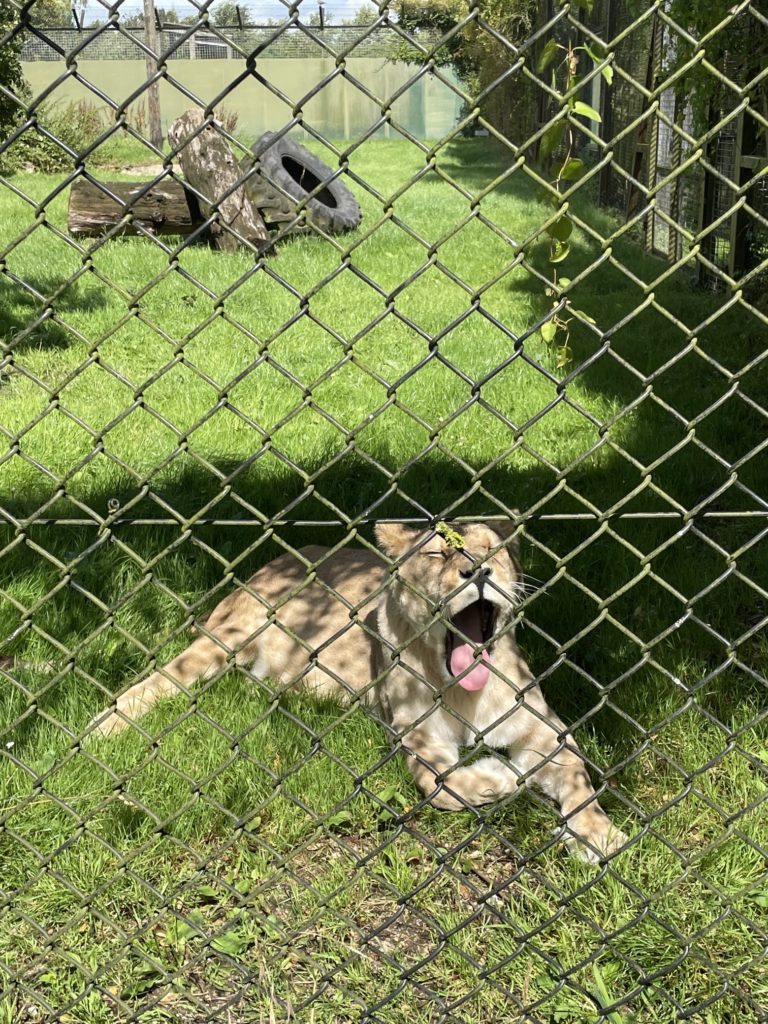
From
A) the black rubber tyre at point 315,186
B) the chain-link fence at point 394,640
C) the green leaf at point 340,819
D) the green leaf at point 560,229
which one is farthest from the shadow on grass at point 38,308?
the green leaf at point 560,229

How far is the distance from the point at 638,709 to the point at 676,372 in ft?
12.3

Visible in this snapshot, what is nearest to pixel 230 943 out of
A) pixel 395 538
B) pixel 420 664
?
pixel 420 664

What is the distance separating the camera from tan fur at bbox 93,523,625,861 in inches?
122

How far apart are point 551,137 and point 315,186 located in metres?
10.5

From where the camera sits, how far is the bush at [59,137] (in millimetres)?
17623

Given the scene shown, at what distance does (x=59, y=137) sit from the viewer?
19.1 m

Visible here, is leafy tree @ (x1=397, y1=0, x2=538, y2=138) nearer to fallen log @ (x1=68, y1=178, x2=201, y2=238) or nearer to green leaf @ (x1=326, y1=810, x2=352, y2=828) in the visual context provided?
fallen log @ (x1=68, y1=178, x2=201, y2=238)

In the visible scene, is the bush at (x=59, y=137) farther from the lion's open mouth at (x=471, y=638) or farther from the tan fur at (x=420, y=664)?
the lion's open mouth at (x=471, y=638)

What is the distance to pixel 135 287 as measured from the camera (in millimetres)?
9250

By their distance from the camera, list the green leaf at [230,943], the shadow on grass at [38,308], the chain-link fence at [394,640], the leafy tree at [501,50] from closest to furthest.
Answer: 1. the chain-link fence at [394,640]
2. the green leaf at [230,943]
3. the shadow on grass at [38,308]
4. the leafy tree at [501,50]

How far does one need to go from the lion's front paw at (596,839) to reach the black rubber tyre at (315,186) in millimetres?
8669

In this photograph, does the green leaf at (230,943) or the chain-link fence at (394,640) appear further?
the green leaf at (230,943)

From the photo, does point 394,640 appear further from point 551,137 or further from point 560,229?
point 551,137

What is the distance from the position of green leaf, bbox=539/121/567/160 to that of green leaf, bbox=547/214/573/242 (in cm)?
12
